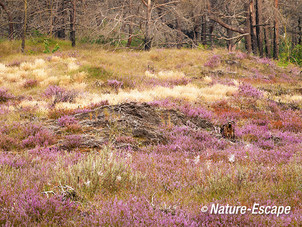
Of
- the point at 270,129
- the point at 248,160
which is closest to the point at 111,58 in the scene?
the point at 270,129

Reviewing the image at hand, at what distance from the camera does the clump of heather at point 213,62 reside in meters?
17.4

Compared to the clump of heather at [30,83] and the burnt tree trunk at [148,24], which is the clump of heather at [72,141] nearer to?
the clump of heather at [30,83]

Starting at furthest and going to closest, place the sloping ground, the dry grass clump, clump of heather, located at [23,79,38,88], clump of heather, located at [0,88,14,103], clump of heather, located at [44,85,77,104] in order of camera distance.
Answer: clump of heather, located at [23,79,38,88]
clump of heather, located at [0,88,14,103]
clump of heather, located at [44,85,77,104]
the dry grass clump
the sloping ground

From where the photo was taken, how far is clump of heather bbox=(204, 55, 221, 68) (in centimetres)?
1738

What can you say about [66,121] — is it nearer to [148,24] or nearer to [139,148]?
[139,148]

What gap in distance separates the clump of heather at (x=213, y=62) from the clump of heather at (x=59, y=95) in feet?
33.9

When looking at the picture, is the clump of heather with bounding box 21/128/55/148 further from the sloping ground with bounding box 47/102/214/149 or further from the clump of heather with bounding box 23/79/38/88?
the clump of heather with bounding box 23/79/38/88

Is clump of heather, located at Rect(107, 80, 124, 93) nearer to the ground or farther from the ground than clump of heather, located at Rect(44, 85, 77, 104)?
farther from the ground

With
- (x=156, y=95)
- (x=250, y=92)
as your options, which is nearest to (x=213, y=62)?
(x=250, y=92)

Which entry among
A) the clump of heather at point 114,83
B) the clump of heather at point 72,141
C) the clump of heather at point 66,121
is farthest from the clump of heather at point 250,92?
the clump of heather at point 72,141

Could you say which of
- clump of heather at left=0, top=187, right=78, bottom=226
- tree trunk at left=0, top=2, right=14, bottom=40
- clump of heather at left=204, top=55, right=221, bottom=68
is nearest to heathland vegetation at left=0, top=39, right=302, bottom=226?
clump of heather at left=0, top=187, right=78, bottom=226

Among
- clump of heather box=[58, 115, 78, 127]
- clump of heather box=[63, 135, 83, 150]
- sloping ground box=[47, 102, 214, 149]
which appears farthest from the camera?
clump of heather box=[58, 115, 78, 127]

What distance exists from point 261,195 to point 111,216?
1629 mm

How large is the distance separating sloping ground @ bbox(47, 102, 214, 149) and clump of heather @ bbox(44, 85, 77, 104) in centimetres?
264
